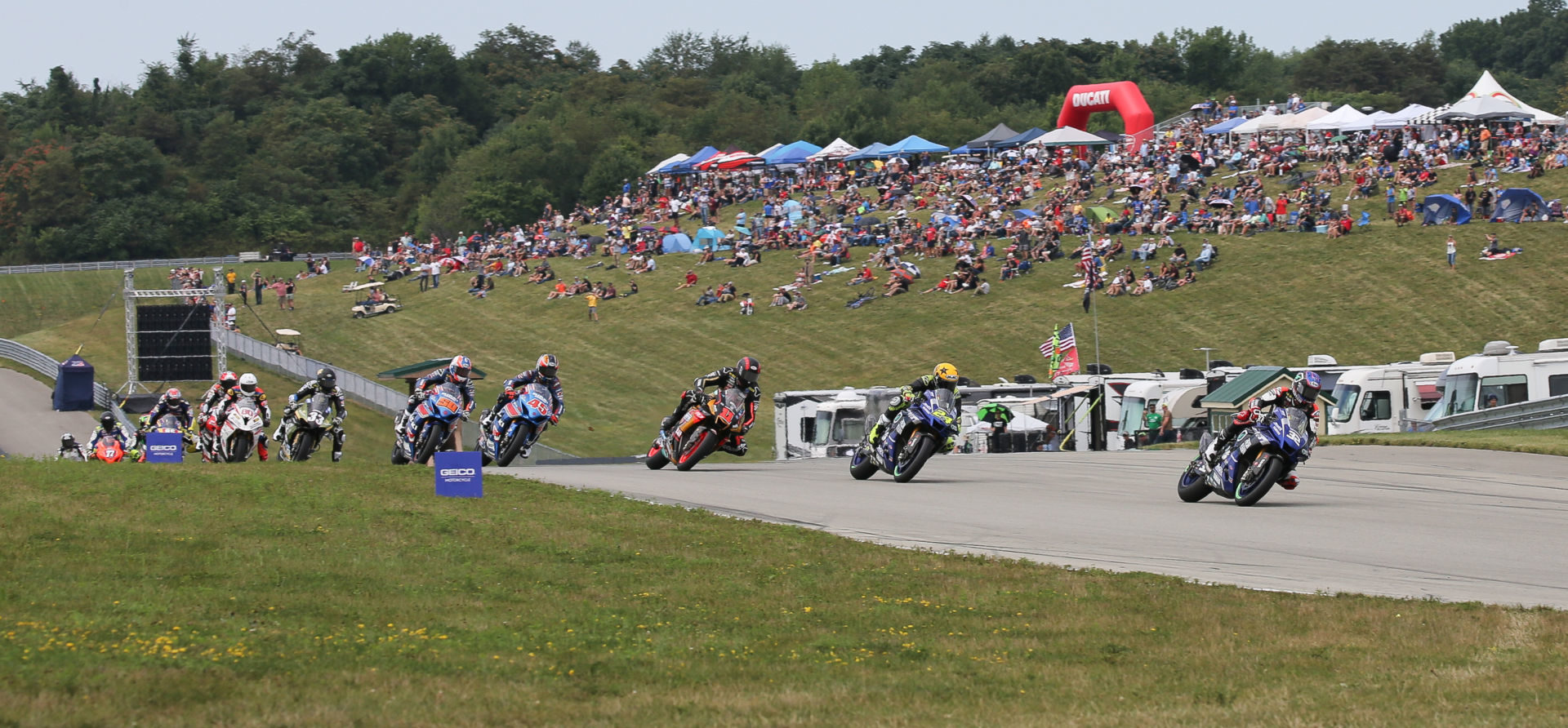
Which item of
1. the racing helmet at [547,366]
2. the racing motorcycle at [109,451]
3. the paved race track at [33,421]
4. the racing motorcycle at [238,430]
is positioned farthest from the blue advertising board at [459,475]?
the paved race track at [33,421]

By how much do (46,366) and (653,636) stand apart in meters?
47.1

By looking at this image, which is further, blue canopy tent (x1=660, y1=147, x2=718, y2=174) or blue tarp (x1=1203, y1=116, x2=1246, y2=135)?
blue canopy tent (x1=660, y1=147, x2=718, y2=174)

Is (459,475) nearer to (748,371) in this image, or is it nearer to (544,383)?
(748,371)

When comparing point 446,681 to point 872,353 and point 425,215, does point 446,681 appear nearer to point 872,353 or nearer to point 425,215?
point 872,353

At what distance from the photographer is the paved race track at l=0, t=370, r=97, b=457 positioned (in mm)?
41719

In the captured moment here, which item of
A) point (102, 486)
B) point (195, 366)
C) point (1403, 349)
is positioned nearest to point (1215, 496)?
point (102, 486)

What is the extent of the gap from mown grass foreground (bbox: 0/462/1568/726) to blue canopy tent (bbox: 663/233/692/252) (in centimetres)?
4713

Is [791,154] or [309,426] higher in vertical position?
[791,154]

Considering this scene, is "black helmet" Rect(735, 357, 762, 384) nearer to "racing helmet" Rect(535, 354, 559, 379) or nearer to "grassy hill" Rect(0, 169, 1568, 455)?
"racing helmet" Rect(535, 354, 559, 379)

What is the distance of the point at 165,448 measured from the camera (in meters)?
21.2

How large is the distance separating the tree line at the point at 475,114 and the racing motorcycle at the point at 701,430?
76970mm

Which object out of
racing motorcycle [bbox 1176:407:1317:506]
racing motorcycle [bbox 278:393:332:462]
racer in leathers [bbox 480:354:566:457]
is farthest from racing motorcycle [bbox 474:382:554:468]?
racing motorcycle [bbox 1176:407:1317:506]

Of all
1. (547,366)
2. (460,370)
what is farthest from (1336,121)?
(460,370)

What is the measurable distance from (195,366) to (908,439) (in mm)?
27240
